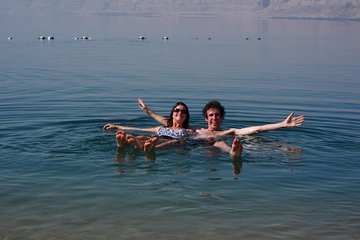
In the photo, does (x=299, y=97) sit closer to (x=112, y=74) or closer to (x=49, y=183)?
(x=112, y=74)

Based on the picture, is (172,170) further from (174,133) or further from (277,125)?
(277,125)

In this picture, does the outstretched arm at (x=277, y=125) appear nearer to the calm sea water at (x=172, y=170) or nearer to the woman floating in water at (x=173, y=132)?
the calm sea water at (x=172, y=170)

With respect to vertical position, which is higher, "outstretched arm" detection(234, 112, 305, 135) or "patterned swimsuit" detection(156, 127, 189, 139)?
"outstretched arm" detection(234, 112, 305, 135)

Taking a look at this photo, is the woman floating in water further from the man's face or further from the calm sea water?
the man's face

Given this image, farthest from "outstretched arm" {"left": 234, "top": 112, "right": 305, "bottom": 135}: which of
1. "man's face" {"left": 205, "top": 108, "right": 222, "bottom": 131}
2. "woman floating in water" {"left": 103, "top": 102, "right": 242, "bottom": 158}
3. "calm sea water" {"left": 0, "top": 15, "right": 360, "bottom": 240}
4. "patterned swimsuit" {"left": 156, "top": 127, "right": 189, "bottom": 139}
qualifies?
"patterned swimsuit" {"left": 156, "top": 127, "right": 189, "bottom": 139}

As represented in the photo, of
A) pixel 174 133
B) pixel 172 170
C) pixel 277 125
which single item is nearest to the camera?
pixel 172 170

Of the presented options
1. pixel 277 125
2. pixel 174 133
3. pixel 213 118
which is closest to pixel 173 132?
pixel 174 133

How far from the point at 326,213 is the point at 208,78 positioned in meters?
17.4

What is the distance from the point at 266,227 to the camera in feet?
27.5

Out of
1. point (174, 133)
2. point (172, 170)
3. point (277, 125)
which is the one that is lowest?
point (172, 170)

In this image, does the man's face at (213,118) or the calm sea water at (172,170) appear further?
the man's face at (213,118)

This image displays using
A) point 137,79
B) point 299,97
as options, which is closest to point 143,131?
point 299,97

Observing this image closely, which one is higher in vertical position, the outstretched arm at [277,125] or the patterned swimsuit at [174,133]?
the outstretched arm at [277,125]

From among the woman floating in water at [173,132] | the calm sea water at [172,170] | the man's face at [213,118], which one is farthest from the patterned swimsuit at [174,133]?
the man's face at [213,118]
